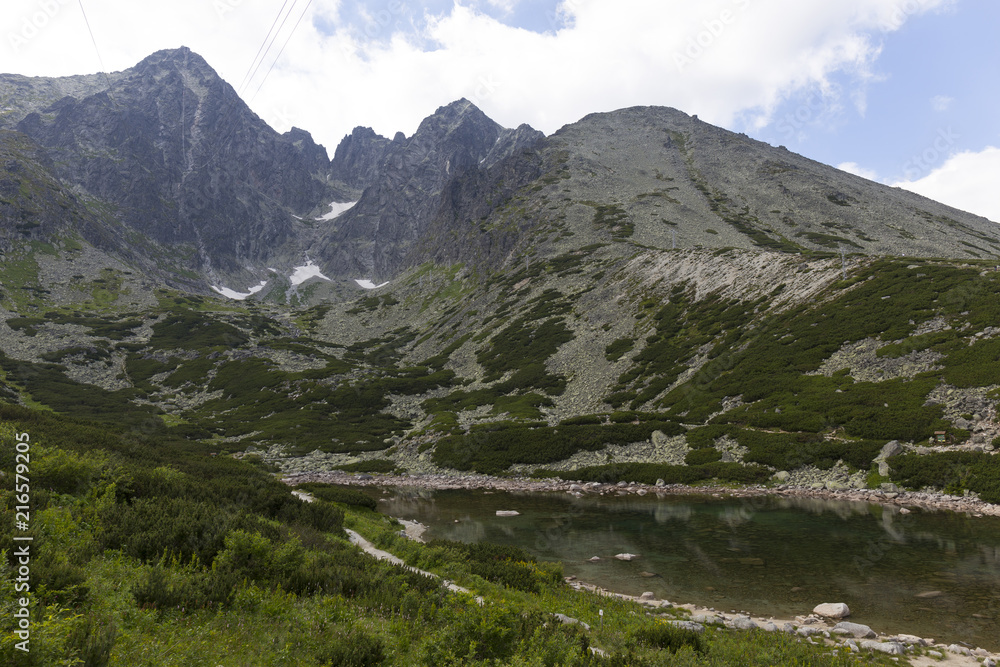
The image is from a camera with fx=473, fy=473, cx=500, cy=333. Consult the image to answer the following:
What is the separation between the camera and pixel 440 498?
35.7 m

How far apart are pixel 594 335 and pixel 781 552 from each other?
52.7 meters

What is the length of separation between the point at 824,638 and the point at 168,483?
1887 centimetres

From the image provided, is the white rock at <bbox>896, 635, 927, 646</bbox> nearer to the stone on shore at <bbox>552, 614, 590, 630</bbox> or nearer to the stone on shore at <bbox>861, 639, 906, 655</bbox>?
the stone on shore at <bbox>861, 639, 906, 655</bbox>

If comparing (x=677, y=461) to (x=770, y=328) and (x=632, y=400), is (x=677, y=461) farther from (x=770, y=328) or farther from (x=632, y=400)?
(x=770, y=328)

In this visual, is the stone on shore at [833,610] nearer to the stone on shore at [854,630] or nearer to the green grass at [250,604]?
the stone on shore at [854,630]

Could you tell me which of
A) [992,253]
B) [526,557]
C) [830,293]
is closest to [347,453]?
[526,557]

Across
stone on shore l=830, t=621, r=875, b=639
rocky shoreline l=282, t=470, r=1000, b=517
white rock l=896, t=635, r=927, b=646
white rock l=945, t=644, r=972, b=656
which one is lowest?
rocky shoreline l=282, t=470, r=1000, b=517

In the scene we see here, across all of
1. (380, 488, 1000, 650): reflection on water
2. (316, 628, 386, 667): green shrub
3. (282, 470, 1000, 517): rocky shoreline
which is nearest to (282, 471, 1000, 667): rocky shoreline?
(282, 470, 1000, 517): rocky shoreline

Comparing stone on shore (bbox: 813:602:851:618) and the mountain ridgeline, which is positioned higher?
the mountain ridgeline

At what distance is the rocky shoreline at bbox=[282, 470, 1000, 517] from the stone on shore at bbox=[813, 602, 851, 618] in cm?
1455

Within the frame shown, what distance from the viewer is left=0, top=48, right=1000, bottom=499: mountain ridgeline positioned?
34.9 m

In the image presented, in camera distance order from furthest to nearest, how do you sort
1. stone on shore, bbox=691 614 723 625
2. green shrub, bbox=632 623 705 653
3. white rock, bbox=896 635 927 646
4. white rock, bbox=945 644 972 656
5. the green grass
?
stone on shore, bbox=691 614 723 625, white rock, bbox=896 635 927 646, white rock, bbox=945 644 972 656, green shrub, bbox=632 623 705 653, the green grass

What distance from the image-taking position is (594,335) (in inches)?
2800

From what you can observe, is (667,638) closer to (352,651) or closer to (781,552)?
(352,651)
